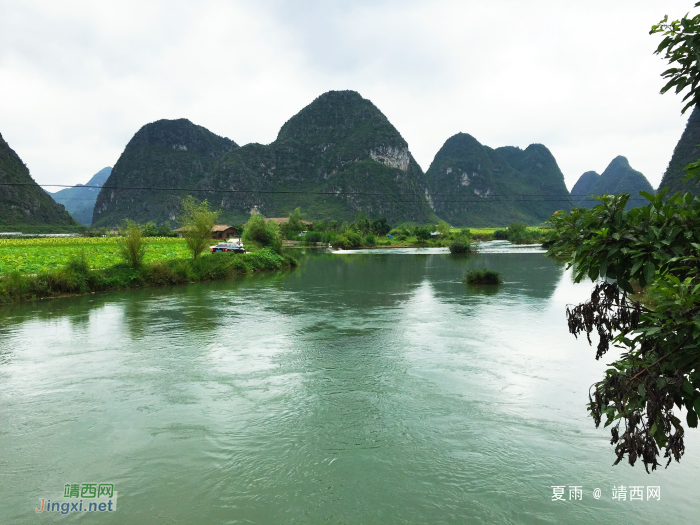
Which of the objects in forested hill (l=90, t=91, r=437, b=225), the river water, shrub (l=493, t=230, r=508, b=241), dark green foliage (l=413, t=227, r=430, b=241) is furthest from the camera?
forested hill (l=90, t=91, r=437, b=225)

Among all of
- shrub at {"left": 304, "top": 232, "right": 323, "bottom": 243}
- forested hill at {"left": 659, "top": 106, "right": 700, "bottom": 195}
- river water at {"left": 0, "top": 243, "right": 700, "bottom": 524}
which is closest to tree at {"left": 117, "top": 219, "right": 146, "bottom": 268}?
river water at {"left": 0, "top": 243, "right": 700, "bottom": 524}

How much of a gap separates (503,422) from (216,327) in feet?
33.7

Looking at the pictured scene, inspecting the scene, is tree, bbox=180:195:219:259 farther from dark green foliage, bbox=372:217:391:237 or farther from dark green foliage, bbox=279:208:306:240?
dark green foliage, bbox=372:217:391:237

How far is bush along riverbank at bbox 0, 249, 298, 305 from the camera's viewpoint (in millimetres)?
18891

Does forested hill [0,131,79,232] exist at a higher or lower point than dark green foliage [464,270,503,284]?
higher

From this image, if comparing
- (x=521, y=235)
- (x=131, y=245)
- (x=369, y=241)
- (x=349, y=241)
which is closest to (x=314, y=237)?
(x=349, y=241)

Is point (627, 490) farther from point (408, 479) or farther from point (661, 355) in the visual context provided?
point (661, 355)

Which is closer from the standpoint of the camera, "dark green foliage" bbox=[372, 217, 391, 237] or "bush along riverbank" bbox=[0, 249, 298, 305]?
"bush along riverbank" bbox=[0, 249, 298, 305]

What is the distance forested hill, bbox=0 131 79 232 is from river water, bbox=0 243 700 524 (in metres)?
85.4

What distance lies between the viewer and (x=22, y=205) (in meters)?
89.7

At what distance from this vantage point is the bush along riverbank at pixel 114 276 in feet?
62.0

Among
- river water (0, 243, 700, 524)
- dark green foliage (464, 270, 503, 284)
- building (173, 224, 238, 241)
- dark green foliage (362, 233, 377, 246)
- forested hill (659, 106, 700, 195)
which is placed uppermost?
forested hill (659, 106, 700, 195)

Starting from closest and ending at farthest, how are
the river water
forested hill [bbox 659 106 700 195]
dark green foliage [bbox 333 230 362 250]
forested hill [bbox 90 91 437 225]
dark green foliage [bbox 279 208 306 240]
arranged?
the river water, dark green foliage [bbox 333 230 362 250], forested hill [bbox 659 106 700 195], dark green foliage [bbox 279 208 306 240], forested hill [bbox 90 91 437 225]

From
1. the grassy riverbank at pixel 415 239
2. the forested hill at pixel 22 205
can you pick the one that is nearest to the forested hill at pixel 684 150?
the grassy riverbank at pixel 415 239
